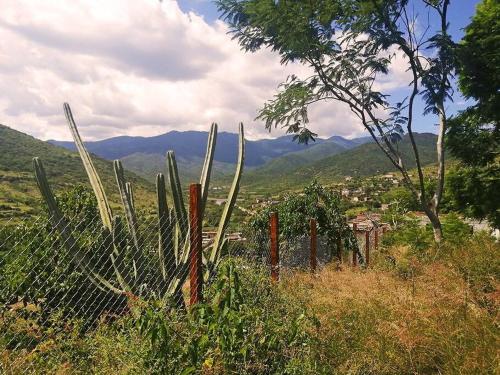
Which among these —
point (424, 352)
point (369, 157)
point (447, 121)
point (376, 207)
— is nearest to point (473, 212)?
point (447, 121)

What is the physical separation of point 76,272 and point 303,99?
24.5ft

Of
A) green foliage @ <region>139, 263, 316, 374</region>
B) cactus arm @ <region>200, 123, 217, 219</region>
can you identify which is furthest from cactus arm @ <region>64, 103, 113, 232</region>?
green foliage @ <region>139, 263, 316, 374</region>

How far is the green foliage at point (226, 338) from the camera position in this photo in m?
2.94

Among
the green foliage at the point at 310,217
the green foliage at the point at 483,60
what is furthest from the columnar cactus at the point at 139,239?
the green foliage at the point at 483,60

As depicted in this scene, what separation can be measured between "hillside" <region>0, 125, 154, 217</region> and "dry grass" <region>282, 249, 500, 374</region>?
49473mm

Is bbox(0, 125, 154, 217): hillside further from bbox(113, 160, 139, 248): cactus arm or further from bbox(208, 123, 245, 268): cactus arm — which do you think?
bbox(113, 160, 139, 248): cactus arm

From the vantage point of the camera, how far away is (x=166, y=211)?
5398 mm

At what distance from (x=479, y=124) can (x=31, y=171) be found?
8732 cm

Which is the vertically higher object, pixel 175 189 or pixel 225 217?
pixel 175 189

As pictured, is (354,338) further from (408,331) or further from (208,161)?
(208,161)

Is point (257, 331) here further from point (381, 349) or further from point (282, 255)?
point (282, 255)

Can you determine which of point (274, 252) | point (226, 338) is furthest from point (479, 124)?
point (226, 338)

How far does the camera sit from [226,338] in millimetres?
3053

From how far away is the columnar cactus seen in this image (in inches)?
189
